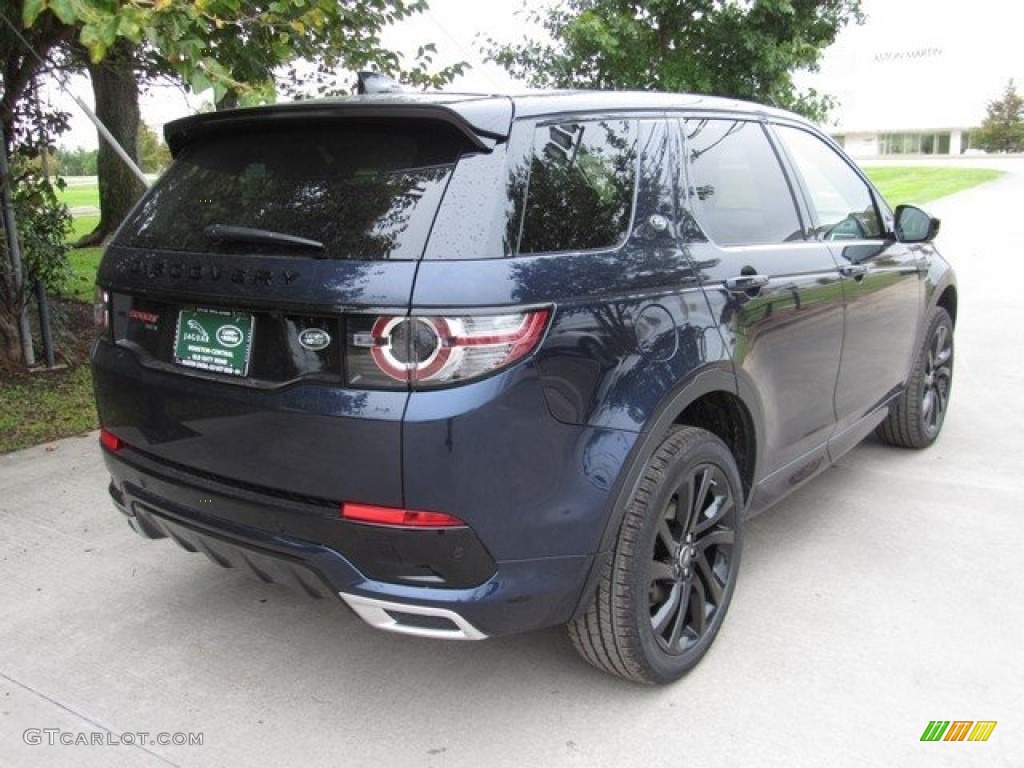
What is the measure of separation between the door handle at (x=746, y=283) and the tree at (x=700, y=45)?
20.8ft

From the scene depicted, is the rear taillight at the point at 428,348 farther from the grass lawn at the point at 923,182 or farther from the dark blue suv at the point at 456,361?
the grass lawn at the point at 923,182

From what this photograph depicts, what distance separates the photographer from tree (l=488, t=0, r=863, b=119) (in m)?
9.09

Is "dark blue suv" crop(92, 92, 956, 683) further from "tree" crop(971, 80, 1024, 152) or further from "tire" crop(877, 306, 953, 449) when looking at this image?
"tree" crop(971, 80, 1024, 152)

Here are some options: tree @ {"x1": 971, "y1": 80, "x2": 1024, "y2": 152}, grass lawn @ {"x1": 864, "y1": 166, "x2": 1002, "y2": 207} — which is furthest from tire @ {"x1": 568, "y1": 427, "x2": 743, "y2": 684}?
tree @ {"x1": 971, "y1": 80, "x2": 1024, "y2": 152}

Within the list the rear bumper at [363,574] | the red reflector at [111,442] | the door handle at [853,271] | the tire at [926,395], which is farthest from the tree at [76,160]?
the tire at [926,395]

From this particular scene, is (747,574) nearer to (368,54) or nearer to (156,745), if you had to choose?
(156,745)

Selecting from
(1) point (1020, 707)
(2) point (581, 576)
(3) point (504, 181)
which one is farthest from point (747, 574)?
(3) point (504, 181)

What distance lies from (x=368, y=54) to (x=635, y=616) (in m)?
5.43

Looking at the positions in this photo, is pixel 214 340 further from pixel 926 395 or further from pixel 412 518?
pixel 926 395

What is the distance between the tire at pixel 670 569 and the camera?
102 inches

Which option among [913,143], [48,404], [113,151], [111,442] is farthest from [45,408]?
[913,143]

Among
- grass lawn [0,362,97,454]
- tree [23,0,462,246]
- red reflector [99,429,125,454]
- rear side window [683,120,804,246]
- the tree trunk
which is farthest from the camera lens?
the tree trunk

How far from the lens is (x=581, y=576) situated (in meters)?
2.46

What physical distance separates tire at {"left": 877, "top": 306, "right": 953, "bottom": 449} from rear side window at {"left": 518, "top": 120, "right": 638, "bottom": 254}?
2722mm
